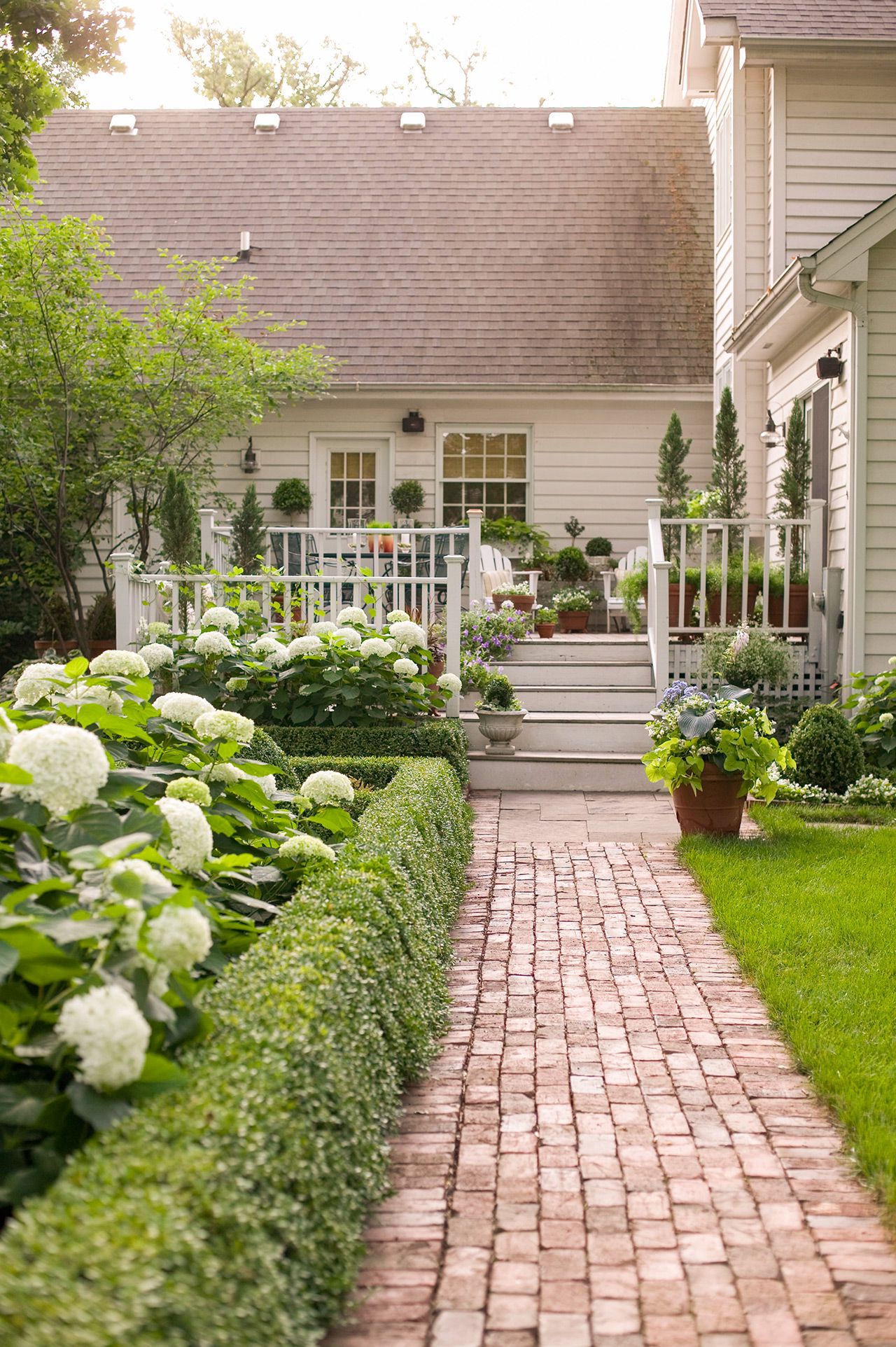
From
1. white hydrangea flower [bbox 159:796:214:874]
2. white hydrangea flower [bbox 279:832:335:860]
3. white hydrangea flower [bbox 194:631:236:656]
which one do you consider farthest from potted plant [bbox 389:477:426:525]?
white hydrangea flower [bbox 159:796:214:874]

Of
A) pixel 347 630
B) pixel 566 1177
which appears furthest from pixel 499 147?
pixel 566 1177

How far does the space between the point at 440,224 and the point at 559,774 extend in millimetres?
9547

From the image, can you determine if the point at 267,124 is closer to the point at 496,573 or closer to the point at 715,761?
the point at 496,573

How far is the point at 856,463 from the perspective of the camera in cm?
899

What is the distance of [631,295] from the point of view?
1521 centimetres

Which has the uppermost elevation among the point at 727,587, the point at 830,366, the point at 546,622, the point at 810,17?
the point at 810,17

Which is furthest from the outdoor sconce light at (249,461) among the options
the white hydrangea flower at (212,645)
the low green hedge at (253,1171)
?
the low green hedge at (253,1171)

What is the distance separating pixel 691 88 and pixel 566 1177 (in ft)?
46.9

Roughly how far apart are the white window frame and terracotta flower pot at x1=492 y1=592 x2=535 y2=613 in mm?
2437

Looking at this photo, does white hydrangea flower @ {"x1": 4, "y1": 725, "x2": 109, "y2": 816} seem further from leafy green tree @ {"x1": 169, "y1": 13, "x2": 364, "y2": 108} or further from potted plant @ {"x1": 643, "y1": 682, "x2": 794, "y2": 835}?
leafy green tree @ {"x1": 169, "y1": 13, "x2": 364, "y2": 108}

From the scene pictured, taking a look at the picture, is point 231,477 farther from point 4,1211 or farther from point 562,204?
point 4,1211

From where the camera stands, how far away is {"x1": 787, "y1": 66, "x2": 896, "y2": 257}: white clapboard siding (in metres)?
11.6

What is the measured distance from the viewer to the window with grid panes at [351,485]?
48.9ft

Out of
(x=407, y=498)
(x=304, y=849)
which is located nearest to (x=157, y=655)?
(x=304, y=849)
